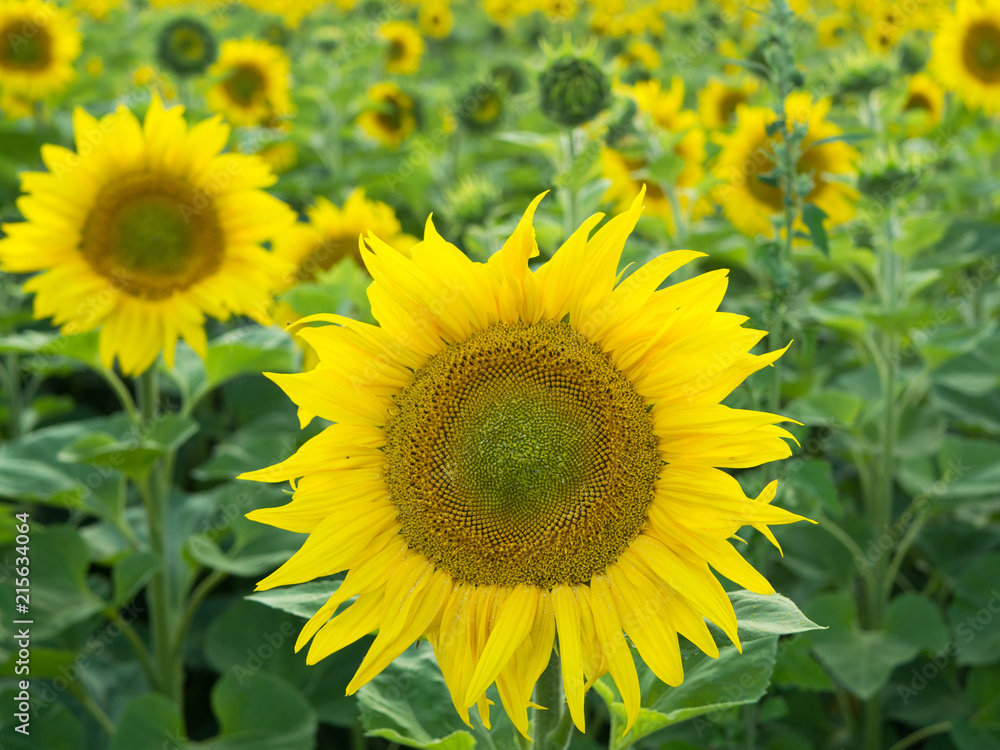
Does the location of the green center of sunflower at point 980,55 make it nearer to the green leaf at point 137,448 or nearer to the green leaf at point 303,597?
the green leaf at point 137,448

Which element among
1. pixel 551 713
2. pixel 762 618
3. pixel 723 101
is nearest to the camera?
pixel 762 618

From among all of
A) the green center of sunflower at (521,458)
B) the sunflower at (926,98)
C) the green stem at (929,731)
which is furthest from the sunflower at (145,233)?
the sunflower at (926,98)

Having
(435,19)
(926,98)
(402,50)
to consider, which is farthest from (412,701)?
(435,19)

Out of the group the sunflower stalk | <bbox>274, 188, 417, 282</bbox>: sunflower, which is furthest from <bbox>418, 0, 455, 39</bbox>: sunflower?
the sunflower stalk

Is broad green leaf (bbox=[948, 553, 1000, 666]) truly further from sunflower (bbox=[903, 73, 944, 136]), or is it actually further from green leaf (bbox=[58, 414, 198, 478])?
sunflower (bbox=[903, 73, 944, 136])

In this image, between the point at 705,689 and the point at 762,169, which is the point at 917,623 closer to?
the point at 705,689

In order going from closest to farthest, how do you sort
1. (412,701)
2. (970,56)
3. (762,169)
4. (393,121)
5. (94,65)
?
(412,701), (762,169), (970,56), (393,121), (94,65)
